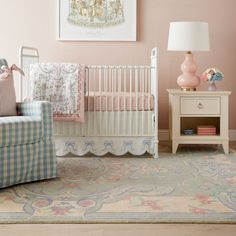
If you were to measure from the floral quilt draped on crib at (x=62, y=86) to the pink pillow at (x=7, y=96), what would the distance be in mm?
434

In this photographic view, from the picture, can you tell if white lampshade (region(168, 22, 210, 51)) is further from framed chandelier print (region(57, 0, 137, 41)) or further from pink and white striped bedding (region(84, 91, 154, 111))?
framed chandelier print (region(57, 0, 137, 41))

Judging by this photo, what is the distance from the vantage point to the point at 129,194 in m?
2.44

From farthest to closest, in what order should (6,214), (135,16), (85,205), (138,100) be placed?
1. (135,16)
2. (138,100)
3. (85,205)
4. (6,214)

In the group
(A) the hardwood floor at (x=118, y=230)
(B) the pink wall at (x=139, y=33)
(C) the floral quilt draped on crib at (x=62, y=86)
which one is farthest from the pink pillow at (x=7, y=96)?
(B) the pink wall at (x=139, y=33)

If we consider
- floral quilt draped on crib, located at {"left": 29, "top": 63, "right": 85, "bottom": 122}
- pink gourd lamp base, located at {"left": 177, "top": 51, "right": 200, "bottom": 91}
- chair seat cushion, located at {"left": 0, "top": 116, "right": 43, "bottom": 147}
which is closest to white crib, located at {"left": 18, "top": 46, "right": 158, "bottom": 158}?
floral quilt draped on crib, located at {"left": 29, "top": 63, "right": 85, "bottom": 122}

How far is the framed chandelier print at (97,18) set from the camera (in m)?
4.24

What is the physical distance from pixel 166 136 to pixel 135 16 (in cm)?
126

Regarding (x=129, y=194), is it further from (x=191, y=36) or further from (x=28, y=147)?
(x=191, y=36)

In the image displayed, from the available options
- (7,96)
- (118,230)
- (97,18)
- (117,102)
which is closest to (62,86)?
(117,102)

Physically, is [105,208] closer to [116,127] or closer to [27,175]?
[27,175]

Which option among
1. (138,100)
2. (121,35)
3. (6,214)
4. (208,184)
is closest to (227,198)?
(208,184)

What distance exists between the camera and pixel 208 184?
266 centimetres

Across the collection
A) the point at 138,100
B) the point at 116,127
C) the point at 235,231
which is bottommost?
the point at 235,231

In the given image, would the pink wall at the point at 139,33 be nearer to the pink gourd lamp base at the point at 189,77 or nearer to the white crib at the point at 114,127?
the pink gourd lamp base at the point at 189,77
